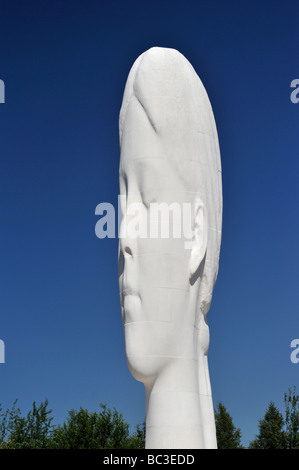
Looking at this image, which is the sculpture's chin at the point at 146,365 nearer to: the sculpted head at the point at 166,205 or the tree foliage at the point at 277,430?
the sculpted head at the point at 166,205

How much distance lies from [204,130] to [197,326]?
434cm

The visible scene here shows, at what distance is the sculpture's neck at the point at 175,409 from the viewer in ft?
42.0

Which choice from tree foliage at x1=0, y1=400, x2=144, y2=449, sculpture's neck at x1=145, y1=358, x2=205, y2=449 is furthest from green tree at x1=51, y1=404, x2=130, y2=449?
sculpture's neck at x1=145, y1=358, x2=205, y2=449

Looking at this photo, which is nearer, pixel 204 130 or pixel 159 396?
pixel 159 396

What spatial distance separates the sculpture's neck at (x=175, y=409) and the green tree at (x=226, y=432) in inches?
1171

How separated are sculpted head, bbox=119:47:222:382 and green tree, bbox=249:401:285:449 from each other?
2684 centimetres

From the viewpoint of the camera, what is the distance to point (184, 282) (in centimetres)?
1350

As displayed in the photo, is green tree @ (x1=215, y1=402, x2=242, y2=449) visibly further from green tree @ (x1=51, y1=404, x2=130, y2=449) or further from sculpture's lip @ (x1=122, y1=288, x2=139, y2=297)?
sculpture's lip @ (x1=122, y1=288, x2=139, y2=297)

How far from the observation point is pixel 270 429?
129 ft

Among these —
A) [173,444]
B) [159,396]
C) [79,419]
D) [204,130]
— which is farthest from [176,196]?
[79,419]

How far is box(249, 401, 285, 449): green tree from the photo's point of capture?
38.3 metres
